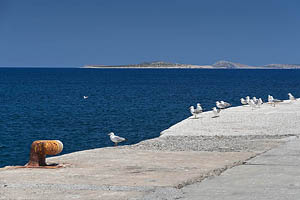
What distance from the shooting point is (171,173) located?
14.4m

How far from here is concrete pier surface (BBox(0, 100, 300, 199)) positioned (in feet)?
39.1

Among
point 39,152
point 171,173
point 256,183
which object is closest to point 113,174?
point 171,173

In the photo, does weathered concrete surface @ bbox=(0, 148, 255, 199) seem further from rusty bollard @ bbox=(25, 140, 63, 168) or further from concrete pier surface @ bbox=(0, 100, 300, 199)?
rusty bollard @ bbox=(25, 140, 63, 168)

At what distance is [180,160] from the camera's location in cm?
1677

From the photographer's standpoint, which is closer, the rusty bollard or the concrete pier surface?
the concrete pier surface

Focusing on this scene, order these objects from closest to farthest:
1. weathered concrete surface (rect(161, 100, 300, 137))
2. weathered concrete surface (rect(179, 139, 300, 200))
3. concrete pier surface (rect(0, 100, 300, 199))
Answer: weathered concrete surface (rect(179, 139, 300, 200)), concrete pier surface (rect(0, 100, 300, 199)), weathered concrete surface (rect(161, 100, 300, 137))

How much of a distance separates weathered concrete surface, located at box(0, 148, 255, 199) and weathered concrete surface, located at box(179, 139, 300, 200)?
0.55 meters

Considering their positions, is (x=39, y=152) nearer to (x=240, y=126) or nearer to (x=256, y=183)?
(x=256, y=183)

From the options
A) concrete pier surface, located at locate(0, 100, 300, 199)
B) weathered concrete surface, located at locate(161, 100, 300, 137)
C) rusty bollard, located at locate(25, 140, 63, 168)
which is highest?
rusty bollard, located at locate(25, 140, 63, 168)

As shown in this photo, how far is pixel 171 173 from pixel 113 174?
1432mm

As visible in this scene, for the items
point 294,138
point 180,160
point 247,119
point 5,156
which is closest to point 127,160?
point 180,160

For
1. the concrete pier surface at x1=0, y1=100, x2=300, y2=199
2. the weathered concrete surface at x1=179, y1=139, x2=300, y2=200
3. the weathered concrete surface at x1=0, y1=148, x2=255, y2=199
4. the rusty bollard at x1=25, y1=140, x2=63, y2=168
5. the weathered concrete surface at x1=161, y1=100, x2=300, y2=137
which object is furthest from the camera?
the weathered concrete surface at x1=161, y1=100, x2=300, y2=137

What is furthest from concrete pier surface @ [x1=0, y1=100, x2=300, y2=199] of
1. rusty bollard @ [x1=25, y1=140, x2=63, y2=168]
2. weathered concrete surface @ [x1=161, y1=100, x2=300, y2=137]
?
weathered concrete surface @ [x1=161, y1=100, x2=300, y2=137]

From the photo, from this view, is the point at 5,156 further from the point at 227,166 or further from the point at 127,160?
the point at 227,166
